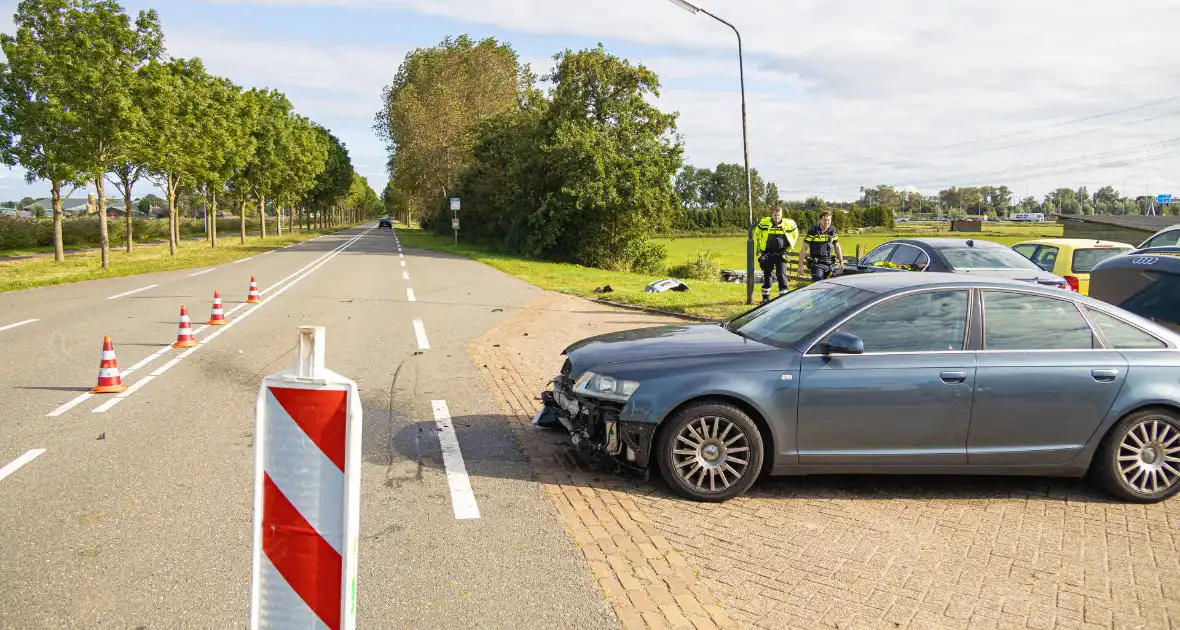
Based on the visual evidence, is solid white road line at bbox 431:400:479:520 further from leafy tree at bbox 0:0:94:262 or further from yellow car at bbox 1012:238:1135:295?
leafy tree at bbox 0:0:94:262

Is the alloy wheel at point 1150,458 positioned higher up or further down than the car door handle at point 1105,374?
further down

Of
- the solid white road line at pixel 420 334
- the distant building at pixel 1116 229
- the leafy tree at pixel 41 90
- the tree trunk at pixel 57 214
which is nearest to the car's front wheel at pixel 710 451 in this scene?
the solid white road line at pixel 420 334

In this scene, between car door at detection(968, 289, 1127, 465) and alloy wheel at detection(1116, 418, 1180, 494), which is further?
alloy wheel at detection(1116, 418, 1180, 494)

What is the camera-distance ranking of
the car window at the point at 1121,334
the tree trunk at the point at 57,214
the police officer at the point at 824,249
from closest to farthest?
the car window at the point at 1121,334 < the police officer at the point at 824,249 < the tree trunk at the point at 57,214

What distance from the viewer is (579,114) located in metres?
37.9

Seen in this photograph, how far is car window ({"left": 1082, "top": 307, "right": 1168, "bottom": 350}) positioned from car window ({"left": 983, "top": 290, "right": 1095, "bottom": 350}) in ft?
0.35

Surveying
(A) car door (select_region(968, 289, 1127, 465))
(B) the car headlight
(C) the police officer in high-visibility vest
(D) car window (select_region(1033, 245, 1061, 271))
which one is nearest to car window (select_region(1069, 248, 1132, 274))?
(D) car window (select_region(1033, 245, 1061, 271))

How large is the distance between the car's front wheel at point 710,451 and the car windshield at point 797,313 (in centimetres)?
73

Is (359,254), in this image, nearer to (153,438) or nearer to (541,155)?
(541,155)

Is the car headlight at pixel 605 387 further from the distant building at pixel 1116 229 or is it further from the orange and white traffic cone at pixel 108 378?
the distant building at pixel 1116 229

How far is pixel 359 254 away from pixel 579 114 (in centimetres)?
1176

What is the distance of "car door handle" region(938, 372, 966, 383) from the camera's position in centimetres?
547

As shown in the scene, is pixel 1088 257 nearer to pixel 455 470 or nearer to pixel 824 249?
pixel 824 249

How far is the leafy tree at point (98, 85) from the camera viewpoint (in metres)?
25.4
